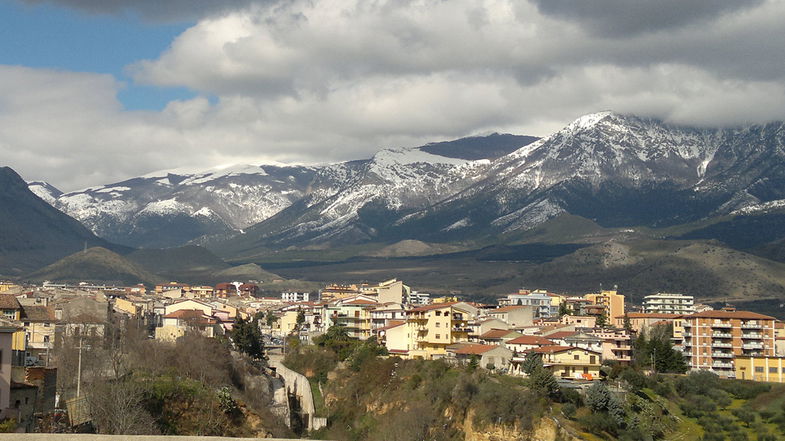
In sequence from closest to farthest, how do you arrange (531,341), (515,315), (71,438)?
(71,438) < (531,341) < (515,315)

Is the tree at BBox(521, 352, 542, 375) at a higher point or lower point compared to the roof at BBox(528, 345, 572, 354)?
lower

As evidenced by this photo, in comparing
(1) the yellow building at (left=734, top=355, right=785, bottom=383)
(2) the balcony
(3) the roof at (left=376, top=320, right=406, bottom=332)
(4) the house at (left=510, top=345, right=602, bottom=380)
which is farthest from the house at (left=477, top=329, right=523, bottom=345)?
(2) the balcony

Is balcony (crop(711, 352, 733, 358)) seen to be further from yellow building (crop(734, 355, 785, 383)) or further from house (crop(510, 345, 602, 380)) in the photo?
house (crop(510, 345, 602, 380))

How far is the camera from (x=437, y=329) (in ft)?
311

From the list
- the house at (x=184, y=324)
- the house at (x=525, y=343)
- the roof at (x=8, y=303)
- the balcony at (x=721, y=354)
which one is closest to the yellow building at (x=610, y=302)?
the balcony at (x=721, y=354)

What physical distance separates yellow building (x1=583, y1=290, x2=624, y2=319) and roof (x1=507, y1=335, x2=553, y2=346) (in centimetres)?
5148

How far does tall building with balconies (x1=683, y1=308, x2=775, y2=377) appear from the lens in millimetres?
105500

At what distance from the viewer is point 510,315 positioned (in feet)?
361

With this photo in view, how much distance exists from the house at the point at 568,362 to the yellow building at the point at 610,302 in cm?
5729

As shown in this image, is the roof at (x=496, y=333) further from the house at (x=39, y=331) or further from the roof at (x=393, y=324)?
the house at (x=39, y=331)

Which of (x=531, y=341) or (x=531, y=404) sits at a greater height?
(x=531, y=341)

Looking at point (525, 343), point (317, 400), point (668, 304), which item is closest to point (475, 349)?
point (525, 343)

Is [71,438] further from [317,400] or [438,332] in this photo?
[438,332]

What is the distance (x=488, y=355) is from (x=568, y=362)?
18.4 feet
